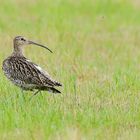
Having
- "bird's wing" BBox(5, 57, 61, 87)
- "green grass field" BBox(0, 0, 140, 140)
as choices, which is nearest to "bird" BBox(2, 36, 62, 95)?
"bird's wing" BBox(5, 57, 61, 87)

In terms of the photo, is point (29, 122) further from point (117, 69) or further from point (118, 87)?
point (117, 69)

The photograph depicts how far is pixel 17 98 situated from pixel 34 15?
8288 mm

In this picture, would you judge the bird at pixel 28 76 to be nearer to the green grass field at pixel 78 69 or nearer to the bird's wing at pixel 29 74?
the bird's wing at pixel 29 74

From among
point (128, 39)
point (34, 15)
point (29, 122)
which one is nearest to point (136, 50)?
point (128, 39)

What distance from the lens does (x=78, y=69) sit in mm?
12930

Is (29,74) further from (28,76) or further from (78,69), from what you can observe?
(78,69)

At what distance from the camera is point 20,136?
8547 millimetres

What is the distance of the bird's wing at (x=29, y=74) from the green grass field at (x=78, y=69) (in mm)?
237

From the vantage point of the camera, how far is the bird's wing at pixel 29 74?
1045 centimetres

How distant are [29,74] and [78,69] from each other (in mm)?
2446

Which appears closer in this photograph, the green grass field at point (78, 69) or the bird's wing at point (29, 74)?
the green grass field at point (78, 69)

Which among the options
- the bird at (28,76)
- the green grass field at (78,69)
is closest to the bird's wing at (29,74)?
the bird at (28,76)

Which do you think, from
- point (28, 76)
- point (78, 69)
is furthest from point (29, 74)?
point (78, 69)

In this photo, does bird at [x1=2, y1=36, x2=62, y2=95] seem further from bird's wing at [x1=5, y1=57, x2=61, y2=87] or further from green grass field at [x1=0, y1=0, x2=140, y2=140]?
green grass field at [x1=0, y1=0, x2=140, y2=140]
